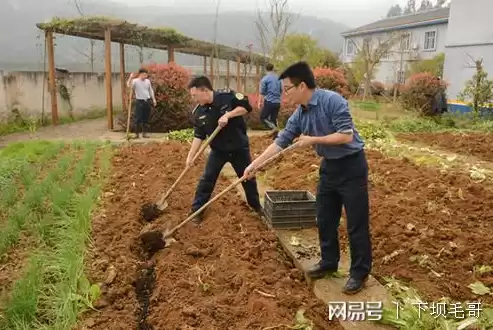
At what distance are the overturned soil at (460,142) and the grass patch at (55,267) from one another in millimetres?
6801

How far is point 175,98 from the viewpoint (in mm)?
11828

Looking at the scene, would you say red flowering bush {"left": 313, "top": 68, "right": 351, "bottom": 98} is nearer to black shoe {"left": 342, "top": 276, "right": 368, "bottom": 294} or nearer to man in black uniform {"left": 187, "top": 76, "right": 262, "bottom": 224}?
man in black uniform {"left": 187, "top": 76, "right": 262, "bottom": 224}

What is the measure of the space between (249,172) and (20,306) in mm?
1925

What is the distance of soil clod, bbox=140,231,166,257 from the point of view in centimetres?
423

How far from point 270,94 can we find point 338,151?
6809 millimetres

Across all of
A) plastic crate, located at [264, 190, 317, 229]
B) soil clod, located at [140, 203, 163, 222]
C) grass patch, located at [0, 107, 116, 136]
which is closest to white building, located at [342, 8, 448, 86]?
grass patch, located at [0, 107, 116, 136]

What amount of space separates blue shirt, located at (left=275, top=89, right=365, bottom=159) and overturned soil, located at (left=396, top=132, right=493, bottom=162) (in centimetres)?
593

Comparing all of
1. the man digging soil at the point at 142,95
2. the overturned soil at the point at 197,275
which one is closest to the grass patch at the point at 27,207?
the overturned soil at the point at 197,275

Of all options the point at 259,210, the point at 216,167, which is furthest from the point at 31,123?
the point at 259,210

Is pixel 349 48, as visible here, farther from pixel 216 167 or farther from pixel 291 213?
pixel 291 213

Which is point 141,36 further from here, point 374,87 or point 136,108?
point 374,87

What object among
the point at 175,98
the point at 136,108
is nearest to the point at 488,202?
the point at 136,108

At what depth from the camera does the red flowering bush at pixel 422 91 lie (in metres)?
14.6

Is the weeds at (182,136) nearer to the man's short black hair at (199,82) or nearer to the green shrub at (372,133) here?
the green shrub at (372,133)
